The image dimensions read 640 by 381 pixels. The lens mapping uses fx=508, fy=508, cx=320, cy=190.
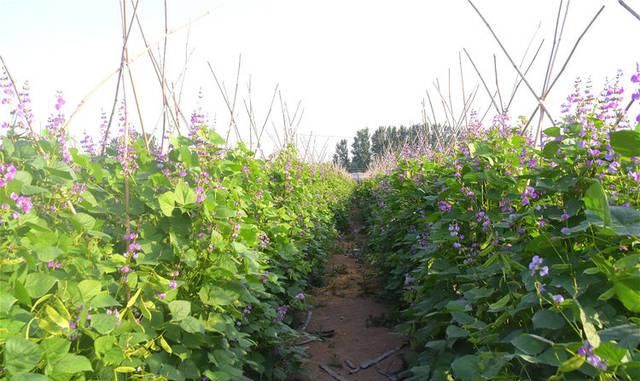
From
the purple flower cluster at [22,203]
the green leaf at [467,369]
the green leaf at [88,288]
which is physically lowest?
the green leaf at [467,369]

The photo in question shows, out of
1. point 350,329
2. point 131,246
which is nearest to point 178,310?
point 131,246

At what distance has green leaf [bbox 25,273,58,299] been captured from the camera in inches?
63.8

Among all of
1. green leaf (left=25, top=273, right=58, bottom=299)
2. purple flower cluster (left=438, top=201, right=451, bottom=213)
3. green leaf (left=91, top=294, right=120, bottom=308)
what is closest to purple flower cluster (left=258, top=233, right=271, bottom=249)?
purple flower cluster (left=438, top=201, right=451, bottom=213)

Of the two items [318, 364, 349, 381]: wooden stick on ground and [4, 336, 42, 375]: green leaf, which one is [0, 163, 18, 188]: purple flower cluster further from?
[318, 364, 349, 381]: wooden stick on ground

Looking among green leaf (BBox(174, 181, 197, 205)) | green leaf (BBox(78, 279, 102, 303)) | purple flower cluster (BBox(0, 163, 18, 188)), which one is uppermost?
purple flower cluster (BBox(0, 163, 18, 188))

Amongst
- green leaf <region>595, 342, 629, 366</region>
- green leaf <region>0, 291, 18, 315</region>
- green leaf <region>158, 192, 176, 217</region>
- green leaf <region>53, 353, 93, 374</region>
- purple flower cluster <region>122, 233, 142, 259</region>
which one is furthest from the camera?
green leaf <region>158, 192, 176, 217</region>

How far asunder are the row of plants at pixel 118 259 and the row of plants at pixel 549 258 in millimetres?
1158

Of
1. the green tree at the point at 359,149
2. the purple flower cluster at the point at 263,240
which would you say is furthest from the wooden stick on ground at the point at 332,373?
the green tree at the point at 359,149

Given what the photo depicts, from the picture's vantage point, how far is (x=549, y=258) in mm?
1985

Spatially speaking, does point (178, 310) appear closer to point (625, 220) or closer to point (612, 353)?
point (612, 353)

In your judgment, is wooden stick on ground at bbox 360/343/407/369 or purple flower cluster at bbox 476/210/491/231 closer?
purple flower cluster at bbox 476/210/491/231

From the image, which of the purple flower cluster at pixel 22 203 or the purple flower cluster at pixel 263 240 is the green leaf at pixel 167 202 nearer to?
the purple flower cluster at pixel 22 203

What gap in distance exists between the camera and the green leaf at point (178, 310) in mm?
2166

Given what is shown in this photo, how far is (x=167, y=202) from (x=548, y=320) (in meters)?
1.59
